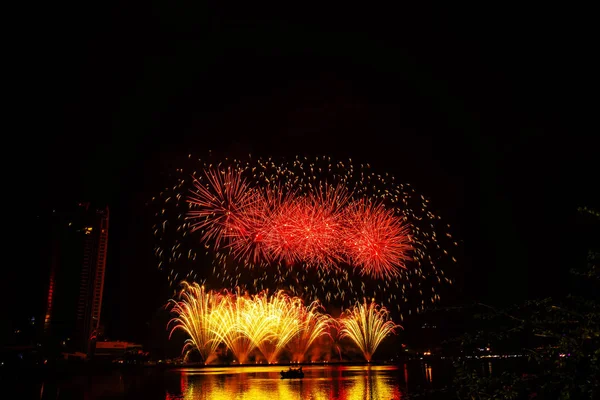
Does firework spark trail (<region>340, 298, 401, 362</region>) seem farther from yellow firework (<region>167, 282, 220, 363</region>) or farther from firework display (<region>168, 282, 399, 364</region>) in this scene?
yellow firework (<region>167, 282, 220, 363</region>)

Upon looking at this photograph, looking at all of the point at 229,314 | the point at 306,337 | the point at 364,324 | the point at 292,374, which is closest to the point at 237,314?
the point at 229,314

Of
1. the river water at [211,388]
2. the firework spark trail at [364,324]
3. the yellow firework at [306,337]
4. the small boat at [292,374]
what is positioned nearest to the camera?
the river water at [211,388]

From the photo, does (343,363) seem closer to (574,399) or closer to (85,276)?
(85,276)

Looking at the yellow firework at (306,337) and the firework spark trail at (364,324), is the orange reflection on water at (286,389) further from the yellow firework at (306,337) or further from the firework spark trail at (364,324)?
the yellow firework at (306,337)

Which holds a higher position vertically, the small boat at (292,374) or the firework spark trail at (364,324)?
Answer: the firework spark trail at (364,324)

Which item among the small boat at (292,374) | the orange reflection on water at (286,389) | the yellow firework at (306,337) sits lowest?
the orange reflection on water at (286,389)

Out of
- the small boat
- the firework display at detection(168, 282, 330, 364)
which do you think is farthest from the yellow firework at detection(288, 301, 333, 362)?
the small boat

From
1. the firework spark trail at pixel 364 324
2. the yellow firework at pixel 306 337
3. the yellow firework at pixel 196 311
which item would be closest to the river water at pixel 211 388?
the yellow firework at pixel 196 311

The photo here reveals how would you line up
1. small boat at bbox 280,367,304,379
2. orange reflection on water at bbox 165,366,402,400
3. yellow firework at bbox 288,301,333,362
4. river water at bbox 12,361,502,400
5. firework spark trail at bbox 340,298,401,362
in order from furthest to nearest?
yellow firework at bbox 288,301,333,362 < firework spark trail at bbox 340,298,401,362 < small boat at bbox 280,367,304,379 < river water at bbox 12,361,502,400 < orange reflection on water at bbox 165,366,402,400

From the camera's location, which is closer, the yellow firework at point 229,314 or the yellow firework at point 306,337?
the yellow firework at point 229,314

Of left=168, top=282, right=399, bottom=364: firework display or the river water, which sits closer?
the river water

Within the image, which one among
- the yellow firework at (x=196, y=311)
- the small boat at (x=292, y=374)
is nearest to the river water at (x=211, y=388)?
the small boat at (x=292, y=374)

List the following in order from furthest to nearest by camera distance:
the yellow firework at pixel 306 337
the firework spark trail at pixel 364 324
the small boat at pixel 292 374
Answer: the yellow firework at pixel 306 337, the firework spark trail at pixel 364 324, the small boat at pixel 292 374

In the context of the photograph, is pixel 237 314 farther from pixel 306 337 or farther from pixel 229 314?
pixel 306 337
